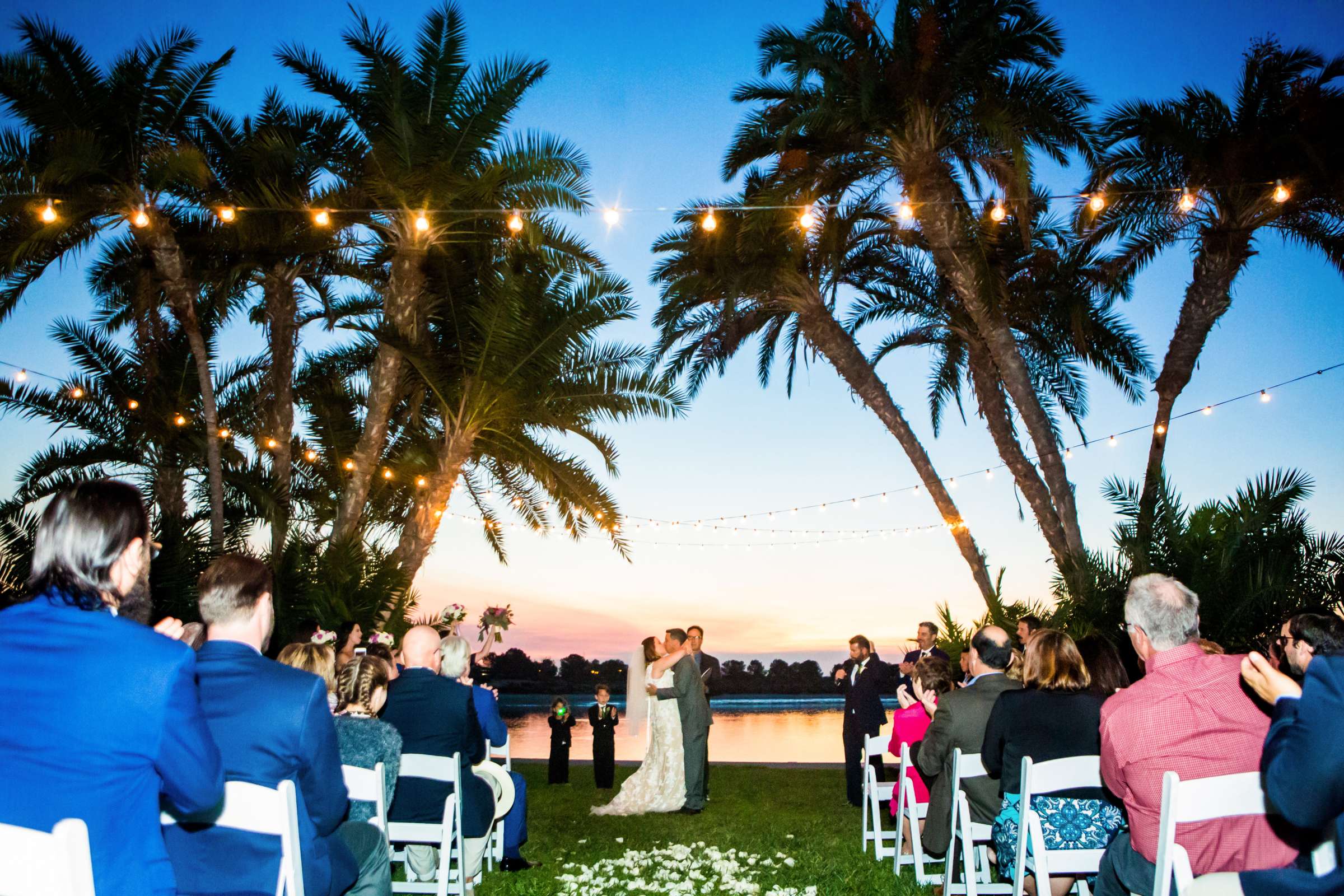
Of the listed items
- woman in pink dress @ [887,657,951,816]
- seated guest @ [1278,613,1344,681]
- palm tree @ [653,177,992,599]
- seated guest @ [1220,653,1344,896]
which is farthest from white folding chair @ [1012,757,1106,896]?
palm tree @ [653,177,992,599]

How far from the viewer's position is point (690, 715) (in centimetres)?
938

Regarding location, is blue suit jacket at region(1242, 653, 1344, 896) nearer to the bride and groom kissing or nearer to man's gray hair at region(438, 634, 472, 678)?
man's gray hair at region(438, 634, 472, 678)

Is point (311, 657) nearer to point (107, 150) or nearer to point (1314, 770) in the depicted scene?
point (1314, 770)

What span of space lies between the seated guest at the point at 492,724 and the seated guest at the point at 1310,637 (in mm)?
4057

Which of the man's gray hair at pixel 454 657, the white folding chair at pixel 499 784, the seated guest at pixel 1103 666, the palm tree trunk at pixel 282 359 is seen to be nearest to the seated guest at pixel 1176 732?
the seated guest at pixel 1103 666

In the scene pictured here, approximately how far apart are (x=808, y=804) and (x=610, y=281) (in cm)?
676

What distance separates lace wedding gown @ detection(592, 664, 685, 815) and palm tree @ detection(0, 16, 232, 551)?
5.14m

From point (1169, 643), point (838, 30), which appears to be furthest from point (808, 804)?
point (838, 30)

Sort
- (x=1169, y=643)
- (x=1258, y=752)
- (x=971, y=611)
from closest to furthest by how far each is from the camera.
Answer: (x=1258, y=752) → (x=1169, y=643) → (x=971, y=611)

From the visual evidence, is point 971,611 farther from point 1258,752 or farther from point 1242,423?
point 1258,752

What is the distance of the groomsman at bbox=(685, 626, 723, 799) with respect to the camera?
976 cm

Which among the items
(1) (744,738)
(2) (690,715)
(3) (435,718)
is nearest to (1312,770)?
(3) (435,718)

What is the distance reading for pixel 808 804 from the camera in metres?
9.18

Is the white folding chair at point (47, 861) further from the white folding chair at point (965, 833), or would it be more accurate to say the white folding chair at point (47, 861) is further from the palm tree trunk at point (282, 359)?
the palm tree trunk at point (282, 359)
